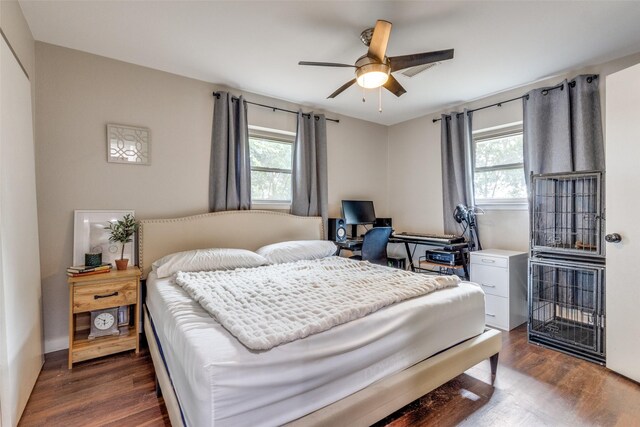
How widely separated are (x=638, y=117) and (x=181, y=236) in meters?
3.74

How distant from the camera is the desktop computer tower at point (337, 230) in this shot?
3.88m

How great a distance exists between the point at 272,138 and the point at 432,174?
2.29 metres

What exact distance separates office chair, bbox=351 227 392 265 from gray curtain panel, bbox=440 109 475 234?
105 centimetres

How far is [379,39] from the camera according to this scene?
1.96 metres

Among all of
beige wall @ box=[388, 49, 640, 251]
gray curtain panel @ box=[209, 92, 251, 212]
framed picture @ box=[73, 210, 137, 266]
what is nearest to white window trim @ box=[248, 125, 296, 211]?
gray curtain panel @ box=[209, 92, 251, 212]

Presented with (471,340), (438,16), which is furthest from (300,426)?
(438,16)

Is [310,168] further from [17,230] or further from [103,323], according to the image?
[17,230]

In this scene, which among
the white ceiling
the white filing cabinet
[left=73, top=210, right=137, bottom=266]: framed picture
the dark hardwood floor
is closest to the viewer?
the dark hardwood floor

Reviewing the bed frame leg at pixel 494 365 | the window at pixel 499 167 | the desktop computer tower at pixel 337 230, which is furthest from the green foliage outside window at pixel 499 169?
the bed frame leg at pixel 494 365

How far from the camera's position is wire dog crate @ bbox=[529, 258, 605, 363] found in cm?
236

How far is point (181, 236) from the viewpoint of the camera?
2.91 meters

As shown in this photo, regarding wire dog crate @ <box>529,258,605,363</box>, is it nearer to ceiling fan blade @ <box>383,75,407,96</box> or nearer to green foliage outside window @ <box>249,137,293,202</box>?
ceiling fan blade @ <box>383,75,407,96</box>

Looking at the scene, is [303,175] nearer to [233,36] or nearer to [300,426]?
[233,36]

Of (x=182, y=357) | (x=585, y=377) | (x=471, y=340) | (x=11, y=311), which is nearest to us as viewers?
(x=182, y=357)
